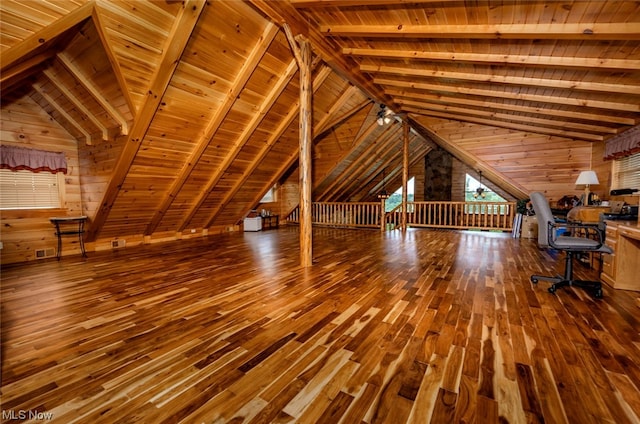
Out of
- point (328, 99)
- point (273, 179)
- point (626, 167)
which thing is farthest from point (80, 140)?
point (626, 167)

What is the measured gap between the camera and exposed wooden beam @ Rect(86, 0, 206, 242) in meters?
2.99

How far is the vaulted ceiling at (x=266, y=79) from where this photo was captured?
2.68 m

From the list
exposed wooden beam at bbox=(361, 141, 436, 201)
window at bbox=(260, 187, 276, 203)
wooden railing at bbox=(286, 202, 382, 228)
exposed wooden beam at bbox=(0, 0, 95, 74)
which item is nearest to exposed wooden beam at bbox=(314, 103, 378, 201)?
wooden railing at bbox=(286, 202, 382, 228)

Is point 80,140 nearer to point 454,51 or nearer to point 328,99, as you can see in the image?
point 328,99

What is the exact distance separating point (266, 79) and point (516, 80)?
11.8 ft

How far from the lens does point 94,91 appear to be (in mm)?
3666

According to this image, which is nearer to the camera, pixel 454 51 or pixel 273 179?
pixel 454 51

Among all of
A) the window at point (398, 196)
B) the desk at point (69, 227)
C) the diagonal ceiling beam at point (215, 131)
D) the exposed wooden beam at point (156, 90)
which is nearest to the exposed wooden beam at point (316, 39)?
the diagonal ceiling beam at point (215, 131)

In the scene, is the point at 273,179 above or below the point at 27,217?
above

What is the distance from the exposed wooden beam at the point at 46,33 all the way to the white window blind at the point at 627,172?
741 cm

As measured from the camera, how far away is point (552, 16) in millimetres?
2477

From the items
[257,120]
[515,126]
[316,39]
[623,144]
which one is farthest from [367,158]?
[623,144]

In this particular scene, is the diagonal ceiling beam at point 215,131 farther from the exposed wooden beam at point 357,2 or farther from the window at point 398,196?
the window at point 398,196

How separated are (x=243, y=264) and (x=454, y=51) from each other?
4107 mm
